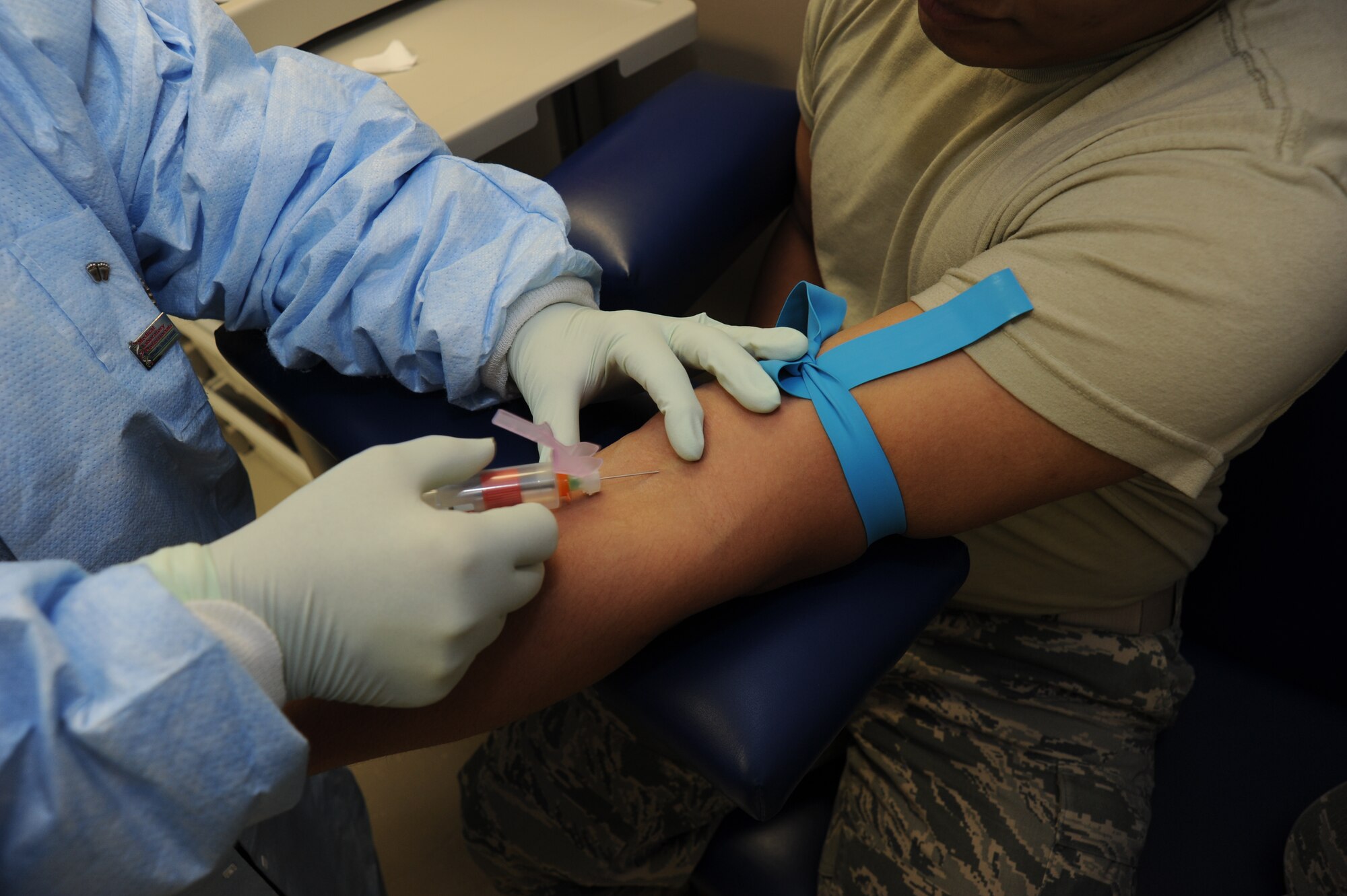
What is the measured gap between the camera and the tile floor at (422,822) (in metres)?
1.46

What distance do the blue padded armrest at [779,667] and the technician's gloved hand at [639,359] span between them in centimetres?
18

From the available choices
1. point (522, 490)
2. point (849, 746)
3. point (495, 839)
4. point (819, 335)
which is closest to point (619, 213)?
point (819, 335)

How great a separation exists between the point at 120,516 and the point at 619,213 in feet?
2.24

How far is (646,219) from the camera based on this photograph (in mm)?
1121

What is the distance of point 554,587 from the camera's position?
0.72m

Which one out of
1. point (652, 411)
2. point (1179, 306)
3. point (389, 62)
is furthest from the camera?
point (389, 62)

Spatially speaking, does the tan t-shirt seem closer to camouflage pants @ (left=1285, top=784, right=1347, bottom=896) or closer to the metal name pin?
camouflage pants @ (left=1285, top=784, right=1347, bottom=896)

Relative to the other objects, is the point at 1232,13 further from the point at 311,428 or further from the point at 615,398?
the point at 311,428

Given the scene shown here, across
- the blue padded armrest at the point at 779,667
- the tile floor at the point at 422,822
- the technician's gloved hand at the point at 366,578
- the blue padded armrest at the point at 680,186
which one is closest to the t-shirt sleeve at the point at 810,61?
the blue padded armrest at the point at 680,186

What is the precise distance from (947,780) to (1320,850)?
0.38 metres

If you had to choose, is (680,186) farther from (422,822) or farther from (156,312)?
(422,822)

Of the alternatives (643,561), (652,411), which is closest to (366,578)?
(643,561)

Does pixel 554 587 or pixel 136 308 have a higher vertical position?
pixel 136 308

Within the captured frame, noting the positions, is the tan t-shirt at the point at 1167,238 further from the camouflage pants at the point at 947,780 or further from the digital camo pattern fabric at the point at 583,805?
the digital camo pattern fabric at the point at 583,805
